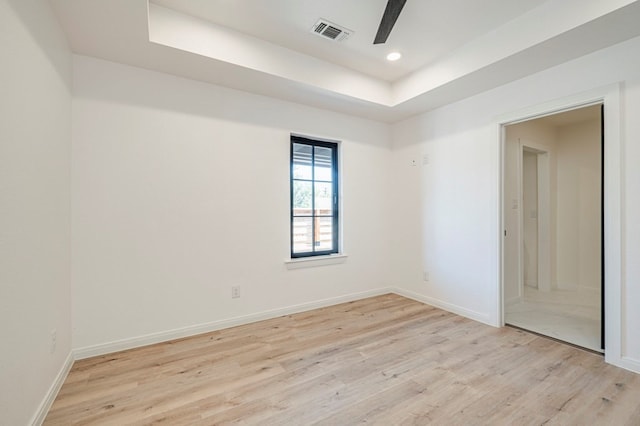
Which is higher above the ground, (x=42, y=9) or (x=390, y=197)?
(x=42, y=9)

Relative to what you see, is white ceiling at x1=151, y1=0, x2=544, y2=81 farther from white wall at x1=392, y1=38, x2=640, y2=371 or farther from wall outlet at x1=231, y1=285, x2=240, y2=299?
wall outlet at x1=231, y1=285, x2=240, y2=299

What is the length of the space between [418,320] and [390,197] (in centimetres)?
181

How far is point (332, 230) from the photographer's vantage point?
12.6 ft

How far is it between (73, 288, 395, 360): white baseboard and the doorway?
224 centimetres

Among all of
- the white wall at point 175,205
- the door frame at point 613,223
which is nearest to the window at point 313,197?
the white wall at point 175,205

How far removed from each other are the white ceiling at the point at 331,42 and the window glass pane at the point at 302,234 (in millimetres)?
1483

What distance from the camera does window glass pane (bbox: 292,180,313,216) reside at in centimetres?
352

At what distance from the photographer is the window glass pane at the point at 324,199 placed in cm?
371

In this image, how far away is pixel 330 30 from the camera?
254 cm

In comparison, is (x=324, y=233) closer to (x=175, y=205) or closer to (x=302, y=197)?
(x=302, y=197)

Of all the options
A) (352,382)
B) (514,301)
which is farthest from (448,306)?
(352,382)

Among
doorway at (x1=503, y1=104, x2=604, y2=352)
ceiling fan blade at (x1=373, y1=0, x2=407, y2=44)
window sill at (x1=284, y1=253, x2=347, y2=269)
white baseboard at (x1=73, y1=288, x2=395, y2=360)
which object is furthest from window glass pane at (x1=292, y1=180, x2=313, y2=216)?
doorway at (x1=503, y1=104, x2=604, y2=352)

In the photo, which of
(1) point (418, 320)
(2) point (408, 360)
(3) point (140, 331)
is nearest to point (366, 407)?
(2) point (408, 360)

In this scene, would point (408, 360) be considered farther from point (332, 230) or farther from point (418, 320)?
point (332, 230)
